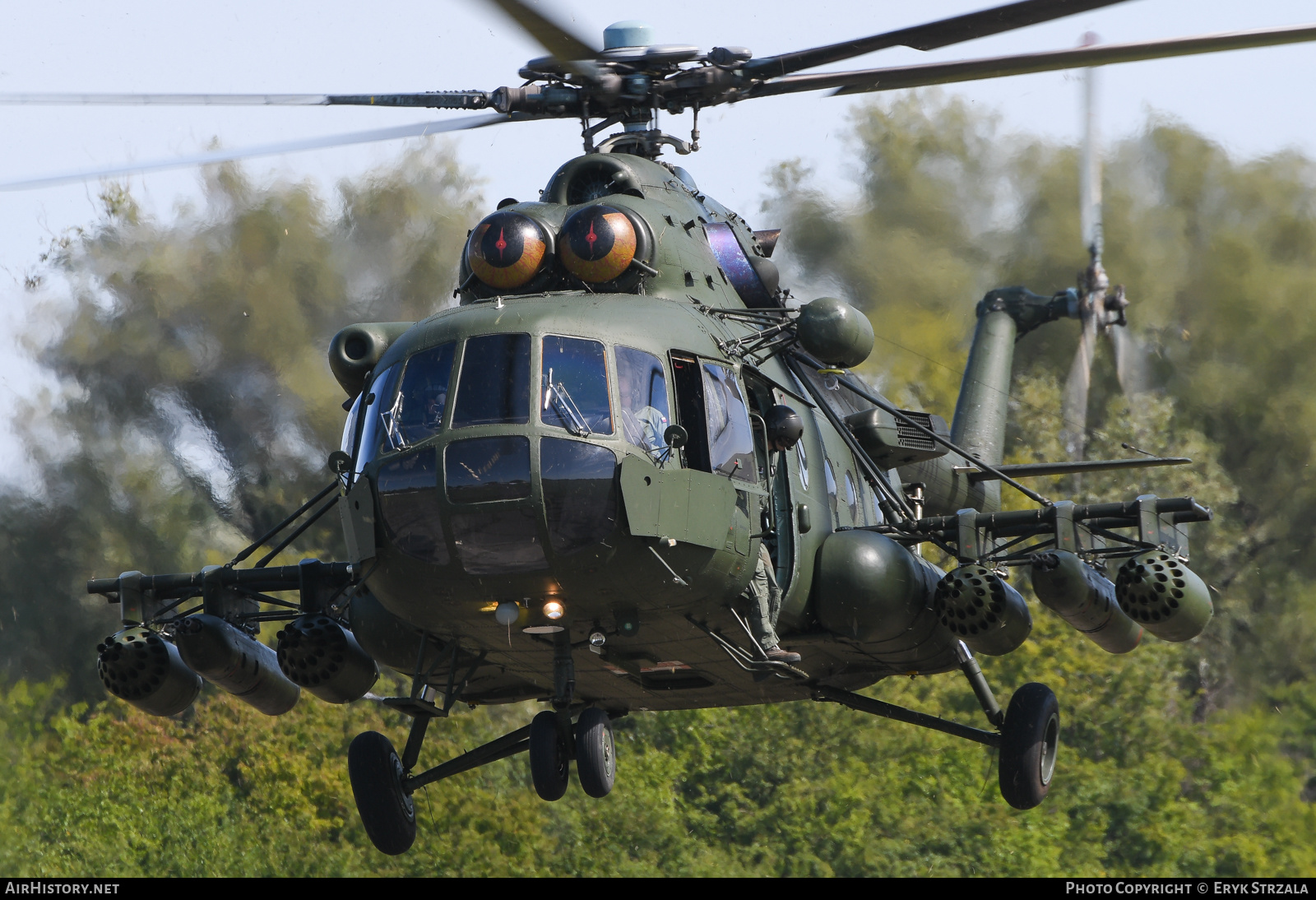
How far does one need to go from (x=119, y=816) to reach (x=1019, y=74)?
1765 cm

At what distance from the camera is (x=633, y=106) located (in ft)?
40.4

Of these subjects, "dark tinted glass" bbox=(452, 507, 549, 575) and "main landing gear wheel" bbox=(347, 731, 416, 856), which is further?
"main landing gear wheel" bbox=(347, 731, 416, 856)

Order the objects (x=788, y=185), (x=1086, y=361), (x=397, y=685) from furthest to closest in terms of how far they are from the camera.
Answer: (x=788, y=185) → (x=397, y=685) → (x=1086, y=361)

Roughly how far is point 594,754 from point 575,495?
191 centimetres

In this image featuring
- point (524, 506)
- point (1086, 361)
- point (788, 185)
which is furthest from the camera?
point (788, 185)

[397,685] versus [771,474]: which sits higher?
[397,685]

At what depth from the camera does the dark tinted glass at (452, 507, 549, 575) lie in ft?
29.1

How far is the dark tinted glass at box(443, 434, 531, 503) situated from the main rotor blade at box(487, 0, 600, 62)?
6.80 ft

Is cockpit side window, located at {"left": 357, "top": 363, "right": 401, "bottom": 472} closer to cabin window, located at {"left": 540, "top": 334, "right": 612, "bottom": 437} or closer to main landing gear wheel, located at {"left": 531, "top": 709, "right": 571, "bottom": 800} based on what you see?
cabin window, located at {"left": 540, "top": 334, "right": 612, "bottom": 437}

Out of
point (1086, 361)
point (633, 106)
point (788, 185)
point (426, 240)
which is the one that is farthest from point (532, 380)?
point (788, 185)

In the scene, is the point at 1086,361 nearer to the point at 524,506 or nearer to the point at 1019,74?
the point at 1019,74

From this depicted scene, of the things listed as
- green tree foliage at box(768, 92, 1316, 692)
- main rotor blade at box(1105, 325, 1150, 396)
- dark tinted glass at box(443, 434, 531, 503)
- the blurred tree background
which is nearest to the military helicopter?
dark tinted glass at box(443, 434, 531, 503)

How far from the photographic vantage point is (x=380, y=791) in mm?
11930

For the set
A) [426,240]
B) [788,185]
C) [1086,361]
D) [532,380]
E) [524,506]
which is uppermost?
[788,185]
